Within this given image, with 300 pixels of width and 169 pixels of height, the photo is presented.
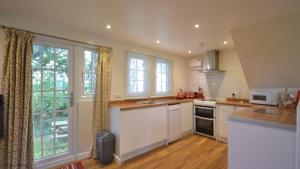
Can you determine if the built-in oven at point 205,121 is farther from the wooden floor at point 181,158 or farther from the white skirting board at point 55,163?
the white skirting board at point 55,163

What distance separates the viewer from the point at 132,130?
8.59 feet

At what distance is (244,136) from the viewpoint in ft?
5.43

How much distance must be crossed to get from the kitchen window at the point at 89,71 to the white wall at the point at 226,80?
3.13 m

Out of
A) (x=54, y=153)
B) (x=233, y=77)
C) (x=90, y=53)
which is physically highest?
(x=90, y=53)

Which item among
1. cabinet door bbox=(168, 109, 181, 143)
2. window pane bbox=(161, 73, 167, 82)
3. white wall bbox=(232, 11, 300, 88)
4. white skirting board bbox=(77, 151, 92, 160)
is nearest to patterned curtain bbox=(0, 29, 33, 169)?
white skirting board bbox=(77, 151, 92, 160)

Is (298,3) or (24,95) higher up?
(298,3)

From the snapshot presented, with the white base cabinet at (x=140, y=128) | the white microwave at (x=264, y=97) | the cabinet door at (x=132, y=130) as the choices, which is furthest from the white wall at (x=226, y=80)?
the cabinet door at (x=132, y=130)

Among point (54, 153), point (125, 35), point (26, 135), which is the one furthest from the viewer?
point (125, 35)

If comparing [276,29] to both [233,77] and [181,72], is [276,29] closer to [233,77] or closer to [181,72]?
[233,77]

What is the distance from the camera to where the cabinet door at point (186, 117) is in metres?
3.67

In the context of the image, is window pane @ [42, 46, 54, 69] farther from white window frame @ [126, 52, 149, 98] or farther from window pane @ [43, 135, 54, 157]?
white window frame @ [126, 52, 149, 98]

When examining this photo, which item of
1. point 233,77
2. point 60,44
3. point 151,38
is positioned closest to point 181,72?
point 233,77

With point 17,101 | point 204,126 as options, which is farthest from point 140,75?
point 17,101

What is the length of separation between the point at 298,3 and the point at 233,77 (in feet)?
7.69
